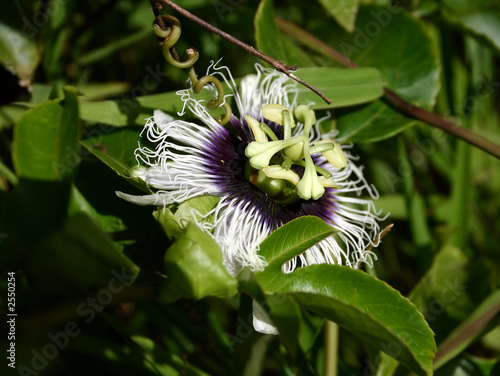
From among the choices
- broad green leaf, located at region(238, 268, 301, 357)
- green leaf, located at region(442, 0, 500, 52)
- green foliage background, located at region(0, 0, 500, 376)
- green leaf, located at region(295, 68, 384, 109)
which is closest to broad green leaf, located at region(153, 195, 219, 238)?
green foliage background, located at region(0, 0, 500, 376)

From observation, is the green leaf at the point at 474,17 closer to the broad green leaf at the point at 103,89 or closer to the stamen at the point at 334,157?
the stamen at the point at 334,157

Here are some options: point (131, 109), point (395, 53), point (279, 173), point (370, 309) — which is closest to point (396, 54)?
point (395, 53)

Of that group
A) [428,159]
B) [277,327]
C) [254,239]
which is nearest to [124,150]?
[254,239]

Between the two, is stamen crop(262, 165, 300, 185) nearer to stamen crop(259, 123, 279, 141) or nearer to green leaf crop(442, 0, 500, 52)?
stamen crop(259, 123, 279, 141)

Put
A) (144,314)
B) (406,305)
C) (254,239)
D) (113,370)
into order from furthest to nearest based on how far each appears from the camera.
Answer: (144,314) → (113,370) → (254,239) → (406,305)

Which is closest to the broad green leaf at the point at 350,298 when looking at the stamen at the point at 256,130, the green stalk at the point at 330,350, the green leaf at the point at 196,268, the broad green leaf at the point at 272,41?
the green leaf at the point at 196,268

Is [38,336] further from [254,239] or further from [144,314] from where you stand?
[144,314]

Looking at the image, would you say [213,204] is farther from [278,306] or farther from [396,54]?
[396,54]
